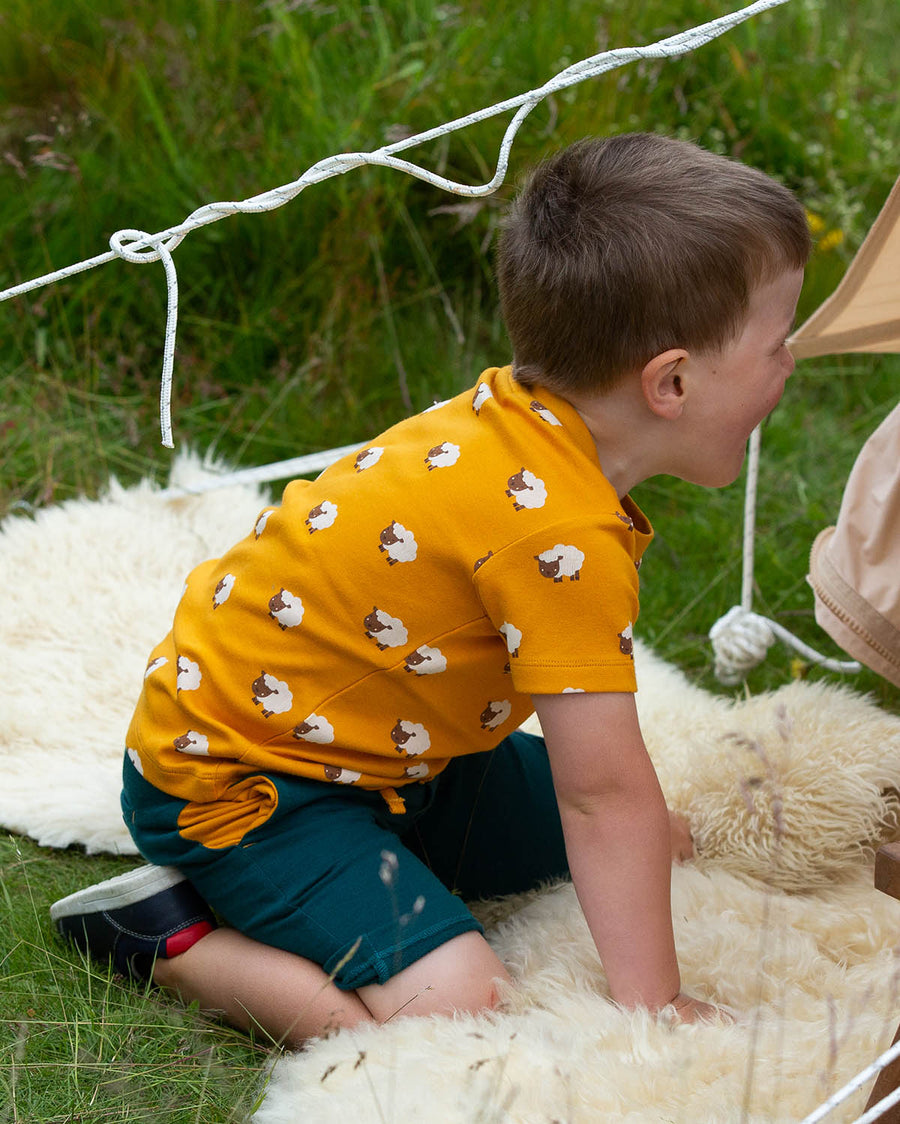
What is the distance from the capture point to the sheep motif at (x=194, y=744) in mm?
1257

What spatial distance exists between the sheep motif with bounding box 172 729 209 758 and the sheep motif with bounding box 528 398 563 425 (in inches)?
18.4

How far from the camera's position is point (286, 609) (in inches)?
48.4

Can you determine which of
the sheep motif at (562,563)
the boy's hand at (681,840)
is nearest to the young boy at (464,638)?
the sheep motif at (562,563)

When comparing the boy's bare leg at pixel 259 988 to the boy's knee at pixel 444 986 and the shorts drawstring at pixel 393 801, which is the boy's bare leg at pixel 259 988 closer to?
the boy's knee at pixel 444 986

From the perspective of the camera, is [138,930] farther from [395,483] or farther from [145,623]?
[145,623]

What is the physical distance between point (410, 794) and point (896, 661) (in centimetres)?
70

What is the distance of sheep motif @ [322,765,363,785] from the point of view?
126 cm

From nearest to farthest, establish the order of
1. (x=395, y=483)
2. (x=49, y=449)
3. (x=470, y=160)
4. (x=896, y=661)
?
(x=395, y=483), (x=896, y=661), (x=49, y=449), (x=470, y=160)

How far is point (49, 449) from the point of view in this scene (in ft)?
7.58

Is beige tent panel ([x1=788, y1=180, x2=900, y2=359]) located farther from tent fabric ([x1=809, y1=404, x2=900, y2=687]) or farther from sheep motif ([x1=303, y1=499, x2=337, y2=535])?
sheep motif ([x1=303, y1=499, x2=337, y2=535])

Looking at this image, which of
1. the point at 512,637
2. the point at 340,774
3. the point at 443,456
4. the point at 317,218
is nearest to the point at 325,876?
the point at 340,774

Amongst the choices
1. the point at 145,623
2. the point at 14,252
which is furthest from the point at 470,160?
the point at 145,623

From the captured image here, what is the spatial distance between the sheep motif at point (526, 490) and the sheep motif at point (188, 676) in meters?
0.39

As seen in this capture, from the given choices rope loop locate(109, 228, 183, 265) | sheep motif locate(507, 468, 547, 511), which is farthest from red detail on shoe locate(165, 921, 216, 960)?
rope loop locate(109, 228, 183, 265)
